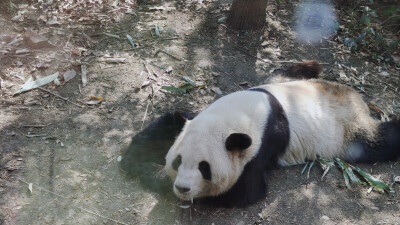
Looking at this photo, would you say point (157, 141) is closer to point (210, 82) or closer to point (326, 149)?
point (210, 82)

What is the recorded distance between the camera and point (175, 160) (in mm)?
3635

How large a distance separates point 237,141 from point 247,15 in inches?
154

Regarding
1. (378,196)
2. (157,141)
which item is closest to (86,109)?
(157,141)

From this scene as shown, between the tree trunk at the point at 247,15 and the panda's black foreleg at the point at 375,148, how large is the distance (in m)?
3.05

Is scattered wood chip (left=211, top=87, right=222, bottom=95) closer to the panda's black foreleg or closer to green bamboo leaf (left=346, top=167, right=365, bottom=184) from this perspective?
the panda's black foreleg

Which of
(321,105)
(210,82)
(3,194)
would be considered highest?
(321,105)

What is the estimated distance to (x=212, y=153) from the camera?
11.6ft

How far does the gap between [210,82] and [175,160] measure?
97.5 inches

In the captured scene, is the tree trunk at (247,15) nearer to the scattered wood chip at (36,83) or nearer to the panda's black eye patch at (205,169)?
the scattered wood chip at (36,83)

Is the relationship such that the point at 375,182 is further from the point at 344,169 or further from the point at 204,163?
the point at 204,163

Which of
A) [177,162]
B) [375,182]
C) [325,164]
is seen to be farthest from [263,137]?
[375,182]

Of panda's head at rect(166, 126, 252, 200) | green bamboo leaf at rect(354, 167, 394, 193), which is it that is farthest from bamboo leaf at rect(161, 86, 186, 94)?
green bamboo leaf at rect(354, 167, 394, 193)

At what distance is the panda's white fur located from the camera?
3.57 m

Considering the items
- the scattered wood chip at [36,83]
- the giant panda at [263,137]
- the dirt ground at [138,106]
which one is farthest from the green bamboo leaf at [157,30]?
the giant panda at [263,137]
